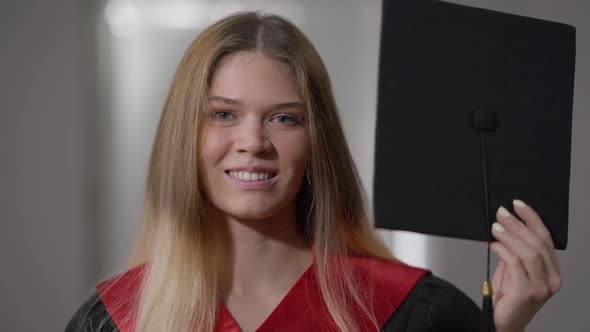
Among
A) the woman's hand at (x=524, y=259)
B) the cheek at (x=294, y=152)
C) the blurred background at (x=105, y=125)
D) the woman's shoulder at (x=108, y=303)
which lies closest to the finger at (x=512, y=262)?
the woman's hand at (x=524, y=259)

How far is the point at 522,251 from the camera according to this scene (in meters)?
1.65

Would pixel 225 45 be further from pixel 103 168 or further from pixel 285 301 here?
pixel 103 168

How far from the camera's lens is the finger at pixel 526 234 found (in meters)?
1.66

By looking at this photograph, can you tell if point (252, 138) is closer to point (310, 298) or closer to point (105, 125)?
point (310, 298)

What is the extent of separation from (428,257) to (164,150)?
1.62m

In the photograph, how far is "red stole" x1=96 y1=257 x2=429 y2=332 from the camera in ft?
6.19

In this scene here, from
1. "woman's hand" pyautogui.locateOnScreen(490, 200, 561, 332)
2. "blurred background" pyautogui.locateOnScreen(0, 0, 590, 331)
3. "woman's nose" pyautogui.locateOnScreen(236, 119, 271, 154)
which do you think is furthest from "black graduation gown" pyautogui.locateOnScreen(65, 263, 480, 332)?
"blurred background" pyautogui.locateOnScreen(0, 0, 590, 331)

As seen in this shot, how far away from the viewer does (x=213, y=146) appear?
1.85 metres

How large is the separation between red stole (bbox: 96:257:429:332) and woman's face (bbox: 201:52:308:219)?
190 millimetres

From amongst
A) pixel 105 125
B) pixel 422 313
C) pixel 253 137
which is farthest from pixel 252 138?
pixel 105 125

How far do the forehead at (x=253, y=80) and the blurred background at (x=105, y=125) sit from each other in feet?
4.84

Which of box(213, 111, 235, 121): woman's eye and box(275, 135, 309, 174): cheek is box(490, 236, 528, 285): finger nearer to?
box(275, 135, 309, 174): cheek

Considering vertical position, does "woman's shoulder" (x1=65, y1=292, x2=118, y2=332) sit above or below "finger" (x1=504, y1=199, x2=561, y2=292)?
below

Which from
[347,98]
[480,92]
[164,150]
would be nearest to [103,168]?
[347,98]
